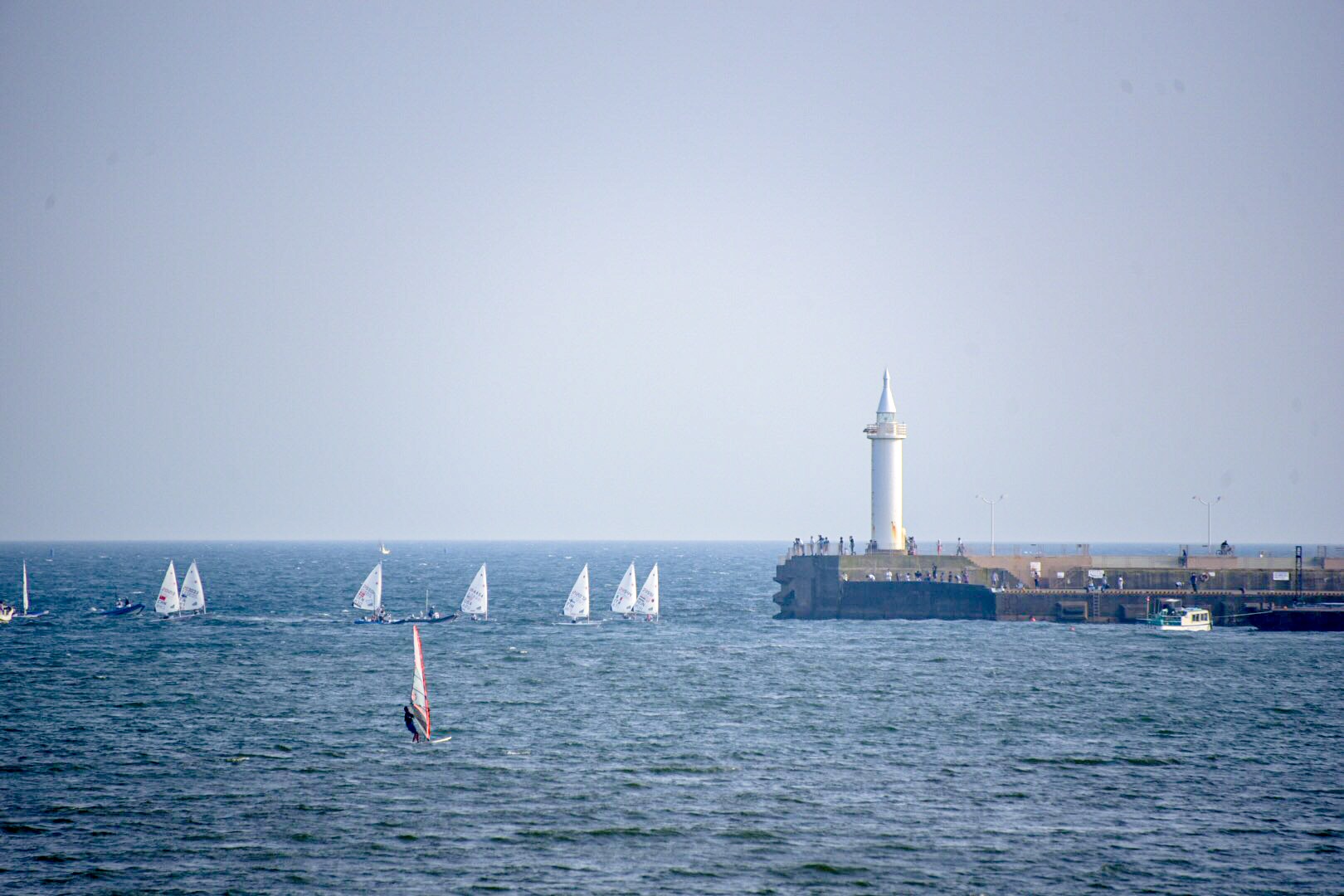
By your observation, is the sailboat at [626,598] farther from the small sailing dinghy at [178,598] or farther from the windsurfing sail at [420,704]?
the windsurfing sail at [420,704]

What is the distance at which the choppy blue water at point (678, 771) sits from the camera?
37.7 meters

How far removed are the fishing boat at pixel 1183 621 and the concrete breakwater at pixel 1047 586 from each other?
3.60 m

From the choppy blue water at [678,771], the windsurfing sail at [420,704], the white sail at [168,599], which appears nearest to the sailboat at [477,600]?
the choppy blue water at [678,771]

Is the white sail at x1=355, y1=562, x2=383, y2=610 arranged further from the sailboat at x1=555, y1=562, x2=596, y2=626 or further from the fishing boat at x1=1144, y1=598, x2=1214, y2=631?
the fishing boat at x1=1144, y1=598, x2=1214, y2=631

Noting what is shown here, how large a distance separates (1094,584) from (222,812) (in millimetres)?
88668

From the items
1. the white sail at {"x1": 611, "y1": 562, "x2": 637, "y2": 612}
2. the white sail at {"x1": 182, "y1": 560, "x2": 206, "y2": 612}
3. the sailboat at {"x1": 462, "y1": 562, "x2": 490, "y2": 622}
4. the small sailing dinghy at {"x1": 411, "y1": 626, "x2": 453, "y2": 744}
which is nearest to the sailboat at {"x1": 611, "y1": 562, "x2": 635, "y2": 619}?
the white sail at {"x1": 611, "y1": 562, "x2": 637, "y2": 612}

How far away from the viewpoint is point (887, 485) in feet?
408

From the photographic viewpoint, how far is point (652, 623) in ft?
388

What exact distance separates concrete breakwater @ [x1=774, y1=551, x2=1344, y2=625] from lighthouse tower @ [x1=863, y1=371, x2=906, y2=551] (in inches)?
166

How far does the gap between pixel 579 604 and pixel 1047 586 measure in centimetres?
4057

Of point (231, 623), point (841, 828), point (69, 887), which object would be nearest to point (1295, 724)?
point (841, 828)

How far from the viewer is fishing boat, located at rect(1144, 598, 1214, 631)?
10781 centimetres

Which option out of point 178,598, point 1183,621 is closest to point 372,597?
point 178,598

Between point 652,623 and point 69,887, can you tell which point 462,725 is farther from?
point 652,623
